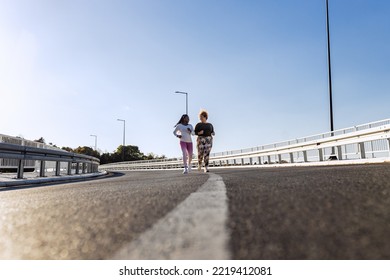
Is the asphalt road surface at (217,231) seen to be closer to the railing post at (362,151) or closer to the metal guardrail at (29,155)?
the metal guardrail at (29,155)

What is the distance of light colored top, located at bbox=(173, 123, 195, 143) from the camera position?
11338 millimetres

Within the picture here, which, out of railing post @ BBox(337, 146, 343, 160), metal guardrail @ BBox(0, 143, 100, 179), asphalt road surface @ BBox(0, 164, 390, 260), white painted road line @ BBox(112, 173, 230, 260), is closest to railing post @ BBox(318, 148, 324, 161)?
railing post @ BBox(337, 146, 343, 160)

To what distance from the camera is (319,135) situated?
16.9 m

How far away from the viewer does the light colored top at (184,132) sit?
11.3 m

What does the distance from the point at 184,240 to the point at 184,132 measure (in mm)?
10270

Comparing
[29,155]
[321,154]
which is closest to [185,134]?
[29,155]

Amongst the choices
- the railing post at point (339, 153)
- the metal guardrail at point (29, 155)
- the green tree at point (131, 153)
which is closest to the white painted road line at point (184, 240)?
the metal guardrail at point (29, 155)

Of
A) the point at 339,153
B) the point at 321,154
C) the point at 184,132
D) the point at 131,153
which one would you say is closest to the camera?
the point at 184,132

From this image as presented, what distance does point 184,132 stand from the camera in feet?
37.7

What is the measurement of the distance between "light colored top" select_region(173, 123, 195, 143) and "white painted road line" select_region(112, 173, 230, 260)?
31.7 feet

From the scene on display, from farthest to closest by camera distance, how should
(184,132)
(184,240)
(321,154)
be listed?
(321,154) < (184,132) < (184,240)

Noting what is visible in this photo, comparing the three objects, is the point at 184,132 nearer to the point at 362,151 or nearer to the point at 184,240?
the point at 362,151

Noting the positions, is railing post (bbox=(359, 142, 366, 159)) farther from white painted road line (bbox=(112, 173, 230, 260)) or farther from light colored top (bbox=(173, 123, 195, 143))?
white painted road line (bbox=(112, 173, 230, 260))

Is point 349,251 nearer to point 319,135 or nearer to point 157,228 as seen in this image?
point 157,228
